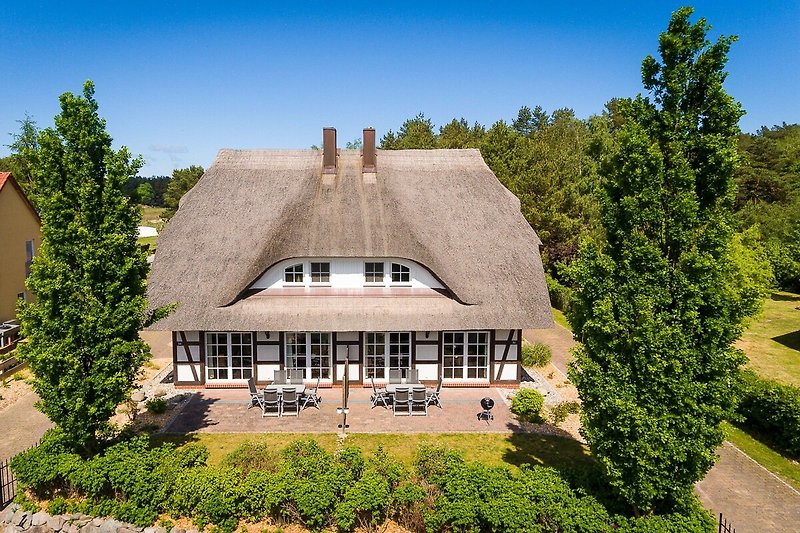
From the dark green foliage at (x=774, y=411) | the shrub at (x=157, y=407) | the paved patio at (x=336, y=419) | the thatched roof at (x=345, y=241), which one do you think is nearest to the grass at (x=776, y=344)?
the dark green foliage at (x=774, y=411)

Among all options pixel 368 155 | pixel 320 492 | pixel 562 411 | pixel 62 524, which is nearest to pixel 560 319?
pixel 562 411

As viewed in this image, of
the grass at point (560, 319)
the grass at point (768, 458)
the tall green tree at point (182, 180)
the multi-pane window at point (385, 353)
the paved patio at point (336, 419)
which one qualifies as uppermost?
the tall green tree at point (182, 180)

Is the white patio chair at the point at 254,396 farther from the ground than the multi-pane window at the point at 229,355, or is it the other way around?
the multi-pane window at the point at 229,355

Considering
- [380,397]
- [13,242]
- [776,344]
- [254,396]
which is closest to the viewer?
[254,396]

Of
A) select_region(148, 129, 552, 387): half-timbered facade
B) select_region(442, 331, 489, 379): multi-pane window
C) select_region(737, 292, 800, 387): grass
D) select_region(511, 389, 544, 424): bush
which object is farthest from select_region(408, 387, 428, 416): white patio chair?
select_region(737, 292, 800, 387): grass

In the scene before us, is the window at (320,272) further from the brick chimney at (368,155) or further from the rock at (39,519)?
the rock at (39,519)

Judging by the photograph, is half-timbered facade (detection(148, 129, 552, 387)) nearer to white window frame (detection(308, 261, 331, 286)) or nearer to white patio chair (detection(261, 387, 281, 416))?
white window frame (detection(308, 261, 331, 286))

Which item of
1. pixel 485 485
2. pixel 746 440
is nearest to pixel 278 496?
pixel 485 485

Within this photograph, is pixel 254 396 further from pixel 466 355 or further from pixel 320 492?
pixel 466 355
